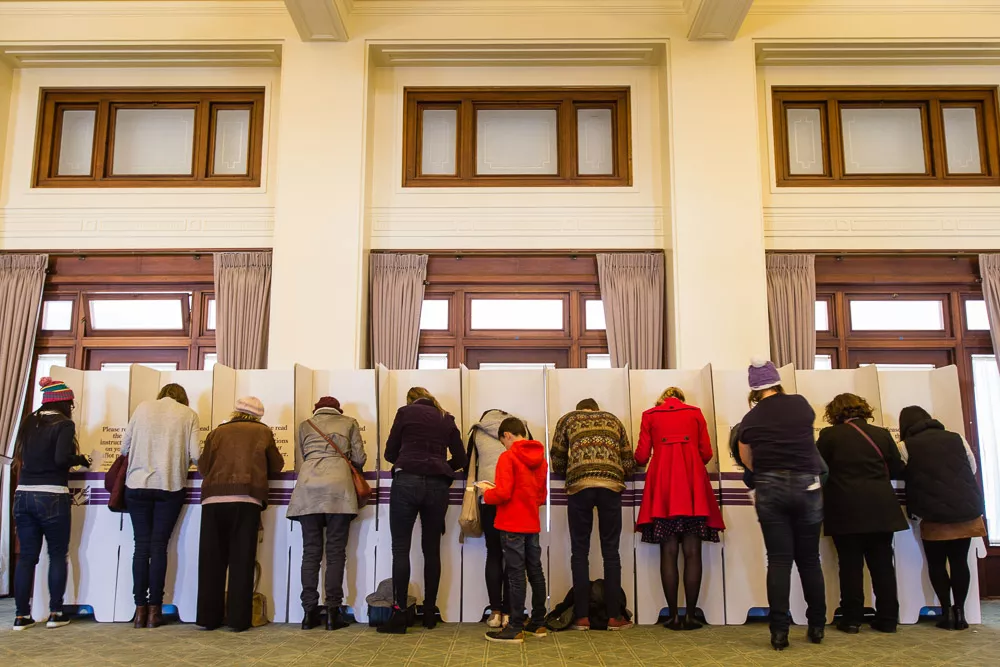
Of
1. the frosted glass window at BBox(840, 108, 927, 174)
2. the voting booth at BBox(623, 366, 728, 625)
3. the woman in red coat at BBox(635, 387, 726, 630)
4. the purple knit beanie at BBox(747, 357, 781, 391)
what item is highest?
the frosted glass window at BBox(840, 108, 927, 174)

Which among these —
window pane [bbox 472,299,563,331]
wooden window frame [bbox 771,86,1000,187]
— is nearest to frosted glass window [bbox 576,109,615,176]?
window pane [bbox 472,299,563,331]

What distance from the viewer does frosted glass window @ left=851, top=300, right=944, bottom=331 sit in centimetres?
759

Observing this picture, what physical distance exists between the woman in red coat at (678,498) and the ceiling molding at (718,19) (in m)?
3.70

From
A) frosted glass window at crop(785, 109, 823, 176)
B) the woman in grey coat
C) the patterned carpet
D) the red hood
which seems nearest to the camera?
the patterned carpet

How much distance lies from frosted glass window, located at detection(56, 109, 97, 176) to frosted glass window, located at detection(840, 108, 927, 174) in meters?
7.24

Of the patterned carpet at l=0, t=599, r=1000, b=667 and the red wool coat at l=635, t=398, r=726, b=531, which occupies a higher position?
the red wool coat at l=635, t=398, r=726, b=531

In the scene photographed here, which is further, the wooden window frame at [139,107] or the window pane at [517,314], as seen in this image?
the wooden window frame at [139,107]

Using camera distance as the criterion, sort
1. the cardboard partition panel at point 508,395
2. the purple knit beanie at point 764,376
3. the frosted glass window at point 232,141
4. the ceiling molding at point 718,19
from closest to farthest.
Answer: the purple knit beanie at point 764,376 < the cardboard partition panel at point 508,395 < the ceiling molding at point 718,19 < the frosted glass window at point 232,141

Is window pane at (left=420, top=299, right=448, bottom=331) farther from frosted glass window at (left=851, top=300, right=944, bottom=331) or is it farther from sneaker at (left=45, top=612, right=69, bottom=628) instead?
frosted glass window at (left=851, top=300, right=944, bottom=331)

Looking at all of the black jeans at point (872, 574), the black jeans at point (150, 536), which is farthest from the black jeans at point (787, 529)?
the black jeans at point (150, 536)

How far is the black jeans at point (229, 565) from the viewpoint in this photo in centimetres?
514

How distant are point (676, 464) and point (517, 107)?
420 centimetres

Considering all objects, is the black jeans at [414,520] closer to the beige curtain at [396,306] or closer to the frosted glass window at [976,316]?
the beige curtain at [396,306]

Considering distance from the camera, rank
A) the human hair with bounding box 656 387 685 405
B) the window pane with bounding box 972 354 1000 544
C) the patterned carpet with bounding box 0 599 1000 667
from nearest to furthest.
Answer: the patterned carpet with bounding box 0 599 1000 667
the human hair with bounding box 656 387 685 405
the window pane with bounding box 972 354 1000 544
